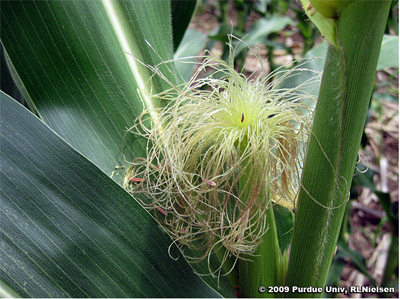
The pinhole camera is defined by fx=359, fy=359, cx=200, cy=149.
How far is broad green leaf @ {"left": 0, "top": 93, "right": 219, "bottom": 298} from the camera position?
0.49m

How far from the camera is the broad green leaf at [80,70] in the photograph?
0.60 meters

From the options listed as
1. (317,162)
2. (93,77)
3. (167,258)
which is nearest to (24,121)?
(93,77)

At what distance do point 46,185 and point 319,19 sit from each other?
1.38ft

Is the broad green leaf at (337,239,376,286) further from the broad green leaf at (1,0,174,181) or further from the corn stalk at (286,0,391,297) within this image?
the broad green leaf at (1,0,174,181)

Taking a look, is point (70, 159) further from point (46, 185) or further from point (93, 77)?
point (93, 77)

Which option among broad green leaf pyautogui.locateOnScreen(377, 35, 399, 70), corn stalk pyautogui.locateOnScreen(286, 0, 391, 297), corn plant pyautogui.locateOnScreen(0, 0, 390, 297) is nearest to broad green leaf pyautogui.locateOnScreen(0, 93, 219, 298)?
corn plant pyautogui.locateOnScreen(0, 0, 390, 297)

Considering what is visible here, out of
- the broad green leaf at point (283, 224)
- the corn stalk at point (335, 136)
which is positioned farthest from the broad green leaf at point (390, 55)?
the corn stalk at point (335, 136)

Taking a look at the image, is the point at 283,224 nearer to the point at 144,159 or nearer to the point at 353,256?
the point at 144,159

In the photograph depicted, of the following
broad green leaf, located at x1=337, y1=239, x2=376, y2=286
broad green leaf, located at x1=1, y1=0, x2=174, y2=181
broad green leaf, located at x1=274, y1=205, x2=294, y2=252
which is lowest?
broad green leaf, located at x1=337, y1=239, x2=376, y2=286

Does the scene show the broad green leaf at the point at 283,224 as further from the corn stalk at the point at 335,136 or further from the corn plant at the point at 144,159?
the corn stalk at the point at 335,136

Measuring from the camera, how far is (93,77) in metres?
0.63

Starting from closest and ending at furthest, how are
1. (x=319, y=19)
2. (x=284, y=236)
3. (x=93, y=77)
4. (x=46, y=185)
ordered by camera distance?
(x=319, y=19) → (x=46, y=185) → (x=93, y=77) → (x=284, y=236)

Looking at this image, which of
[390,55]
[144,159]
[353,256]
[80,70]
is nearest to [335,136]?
[144,159]

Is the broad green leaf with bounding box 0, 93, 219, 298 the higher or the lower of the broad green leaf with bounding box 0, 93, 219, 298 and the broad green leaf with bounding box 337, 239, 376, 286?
the higher
